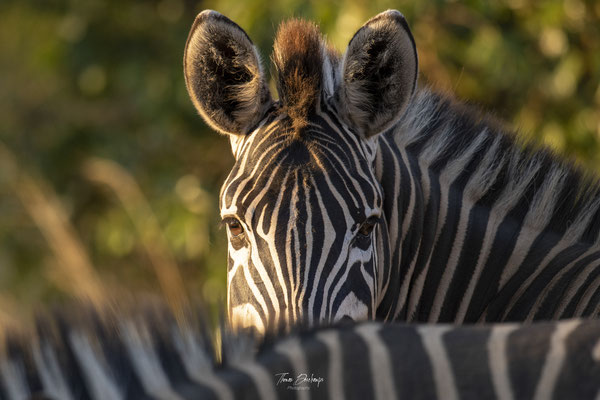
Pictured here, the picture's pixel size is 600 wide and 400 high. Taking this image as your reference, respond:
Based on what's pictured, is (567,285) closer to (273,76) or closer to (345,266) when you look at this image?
(345,266)

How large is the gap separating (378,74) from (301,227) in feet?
2.52

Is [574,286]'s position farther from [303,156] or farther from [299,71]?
[299,71]

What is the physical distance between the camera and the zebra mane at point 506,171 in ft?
10.2

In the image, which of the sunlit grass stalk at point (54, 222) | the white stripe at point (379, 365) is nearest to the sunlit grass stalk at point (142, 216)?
the sunlit grass stalk at point (54, 222)

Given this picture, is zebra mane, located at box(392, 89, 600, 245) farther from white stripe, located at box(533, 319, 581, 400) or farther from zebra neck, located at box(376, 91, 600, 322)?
white stripe, located at box(533, 319, 581, 400)

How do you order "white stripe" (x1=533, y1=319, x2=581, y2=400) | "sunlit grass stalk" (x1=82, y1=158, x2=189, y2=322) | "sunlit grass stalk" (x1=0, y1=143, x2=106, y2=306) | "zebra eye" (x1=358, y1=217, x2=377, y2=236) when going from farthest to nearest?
"sunlit grass stalk" (x1=0, y1=143, x2=106, y2=306), "sunlit grass stalk" (x1=82, y1=158, x2=189, y2=322), "zebra eye" (x1=358, y1=217, x2=377, y2=236), "white stripe" (x1=533, y1=319, x2=581, y2=400)

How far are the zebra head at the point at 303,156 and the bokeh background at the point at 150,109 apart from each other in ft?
9.18

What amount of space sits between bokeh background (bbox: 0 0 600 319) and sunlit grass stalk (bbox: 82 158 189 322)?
23 mm

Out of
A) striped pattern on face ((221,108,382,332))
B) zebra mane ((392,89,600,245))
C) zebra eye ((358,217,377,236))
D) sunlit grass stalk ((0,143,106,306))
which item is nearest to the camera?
striped pattern on face ((221,108,382,332))

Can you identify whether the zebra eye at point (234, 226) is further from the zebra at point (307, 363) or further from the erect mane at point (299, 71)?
the zebra at point (307, 363)

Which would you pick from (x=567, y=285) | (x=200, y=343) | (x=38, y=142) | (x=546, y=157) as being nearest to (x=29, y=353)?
(x=200, y=343)

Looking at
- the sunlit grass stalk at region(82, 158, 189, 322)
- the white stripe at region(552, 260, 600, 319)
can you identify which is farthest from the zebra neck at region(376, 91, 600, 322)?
the sunlit grass stalk at region(82, 158, 189, 322)

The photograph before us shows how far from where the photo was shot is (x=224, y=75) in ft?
10.0

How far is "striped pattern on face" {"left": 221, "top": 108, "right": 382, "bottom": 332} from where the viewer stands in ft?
8.43
